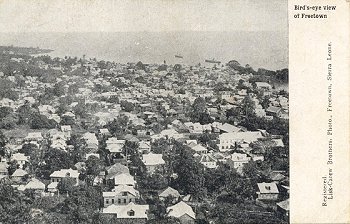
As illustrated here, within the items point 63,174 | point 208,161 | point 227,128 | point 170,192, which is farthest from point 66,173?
point 227,128

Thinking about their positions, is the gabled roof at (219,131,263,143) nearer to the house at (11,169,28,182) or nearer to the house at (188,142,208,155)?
the house at (188,142,208,155)

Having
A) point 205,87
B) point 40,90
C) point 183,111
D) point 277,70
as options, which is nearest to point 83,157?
point 40,90

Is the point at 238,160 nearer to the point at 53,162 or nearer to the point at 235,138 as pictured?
the point at 235,138

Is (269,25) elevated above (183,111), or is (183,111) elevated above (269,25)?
(269,25)

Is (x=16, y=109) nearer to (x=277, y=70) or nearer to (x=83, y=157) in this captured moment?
(x=83, y=157)

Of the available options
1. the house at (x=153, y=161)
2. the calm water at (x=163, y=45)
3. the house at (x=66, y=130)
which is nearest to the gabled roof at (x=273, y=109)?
the calm water at (x=163, y=45)

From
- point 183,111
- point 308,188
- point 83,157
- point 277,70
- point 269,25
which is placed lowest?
point 308,188
